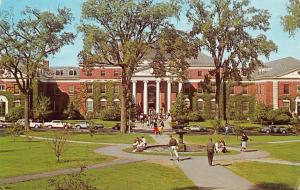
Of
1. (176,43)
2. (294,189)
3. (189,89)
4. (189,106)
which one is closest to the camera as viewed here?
(294,189)

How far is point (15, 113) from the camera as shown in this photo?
74.5 ft

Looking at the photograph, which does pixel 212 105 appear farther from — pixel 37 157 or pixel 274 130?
pixel 37 157

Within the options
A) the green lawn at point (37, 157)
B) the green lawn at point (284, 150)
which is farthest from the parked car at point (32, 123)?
the green lawn at point (284, 150)

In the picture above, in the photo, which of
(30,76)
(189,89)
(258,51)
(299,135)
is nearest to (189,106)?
(189,89)

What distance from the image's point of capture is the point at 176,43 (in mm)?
25359

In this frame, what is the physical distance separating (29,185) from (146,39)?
15.4 metres

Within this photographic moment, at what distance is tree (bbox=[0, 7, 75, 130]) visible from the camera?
16891 millimetres

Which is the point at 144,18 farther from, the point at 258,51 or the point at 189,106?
the point at 189,106

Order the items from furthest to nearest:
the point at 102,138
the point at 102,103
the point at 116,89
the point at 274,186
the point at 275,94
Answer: the point at 275,94 → the point at 116,89 → the point at 102,103 → the point at 102,138 → the point at 274,186

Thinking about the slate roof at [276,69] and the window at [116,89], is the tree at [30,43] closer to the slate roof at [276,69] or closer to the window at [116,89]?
the window at [116,89]

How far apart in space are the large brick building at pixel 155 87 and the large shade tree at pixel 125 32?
5.69 ft

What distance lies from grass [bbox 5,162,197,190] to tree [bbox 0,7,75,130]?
4857mm

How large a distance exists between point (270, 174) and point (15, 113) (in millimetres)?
12847

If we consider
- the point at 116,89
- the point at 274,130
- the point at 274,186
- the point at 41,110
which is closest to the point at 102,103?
the point at 116,89
